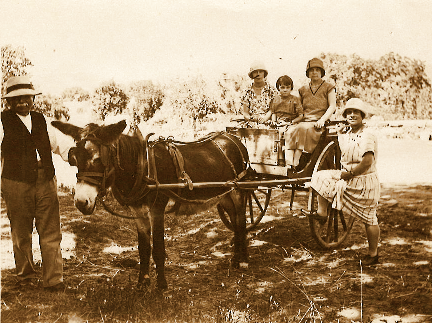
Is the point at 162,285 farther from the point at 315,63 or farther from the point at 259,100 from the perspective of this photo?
the point at 315,63

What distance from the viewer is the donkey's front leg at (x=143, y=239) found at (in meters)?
3.71

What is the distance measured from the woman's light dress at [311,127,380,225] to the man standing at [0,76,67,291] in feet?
8.35

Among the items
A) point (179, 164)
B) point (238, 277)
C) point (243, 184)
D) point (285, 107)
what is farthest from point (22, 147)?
point (285, 107)

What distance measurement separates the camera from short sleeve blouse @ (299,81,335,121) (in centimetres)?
459

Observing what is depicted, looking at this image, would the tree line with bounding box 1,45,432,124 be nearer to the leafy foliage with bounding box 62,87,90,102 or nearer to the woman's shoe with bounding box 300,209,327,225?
the leafy foliage with bounding box 62,87,90,102

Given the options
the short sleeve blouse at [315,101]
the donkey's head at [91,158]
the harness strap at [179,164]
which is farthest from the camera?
the short sleeve blouse at [315,101]

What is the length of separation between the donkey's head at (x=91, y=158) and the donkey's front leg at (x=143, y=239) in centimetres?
53

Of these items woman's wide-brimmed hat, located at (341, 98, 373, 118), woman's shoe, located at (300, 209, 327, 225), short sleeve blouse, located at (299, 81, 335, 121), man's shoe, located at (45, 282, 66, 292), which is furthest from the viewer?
short sleeve blouse, located at (299, 81, 335, 121)

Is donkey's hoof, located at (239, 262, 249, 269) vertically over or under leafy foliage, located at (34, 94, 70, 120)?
under

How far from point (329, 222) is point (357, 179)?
0.80 meters

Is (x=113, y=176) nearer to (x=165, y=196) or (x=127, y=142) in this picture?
(x=127, y=142)

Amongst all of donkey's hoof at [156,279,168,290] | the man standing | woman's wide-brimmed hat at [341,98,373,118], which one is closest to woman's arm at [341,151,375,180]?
woman's wide-brimmed hat at [341,98,373,118]

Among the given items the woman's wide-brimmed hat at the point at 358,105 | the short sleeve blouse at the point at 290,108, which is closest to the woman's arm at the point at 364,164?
the woman's wide-brimmed hat at the point at 358,105

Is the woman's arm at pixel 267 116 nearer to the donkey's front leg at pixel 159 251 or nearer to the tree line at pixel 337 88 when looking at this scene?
the tree line at pixel 337 88
